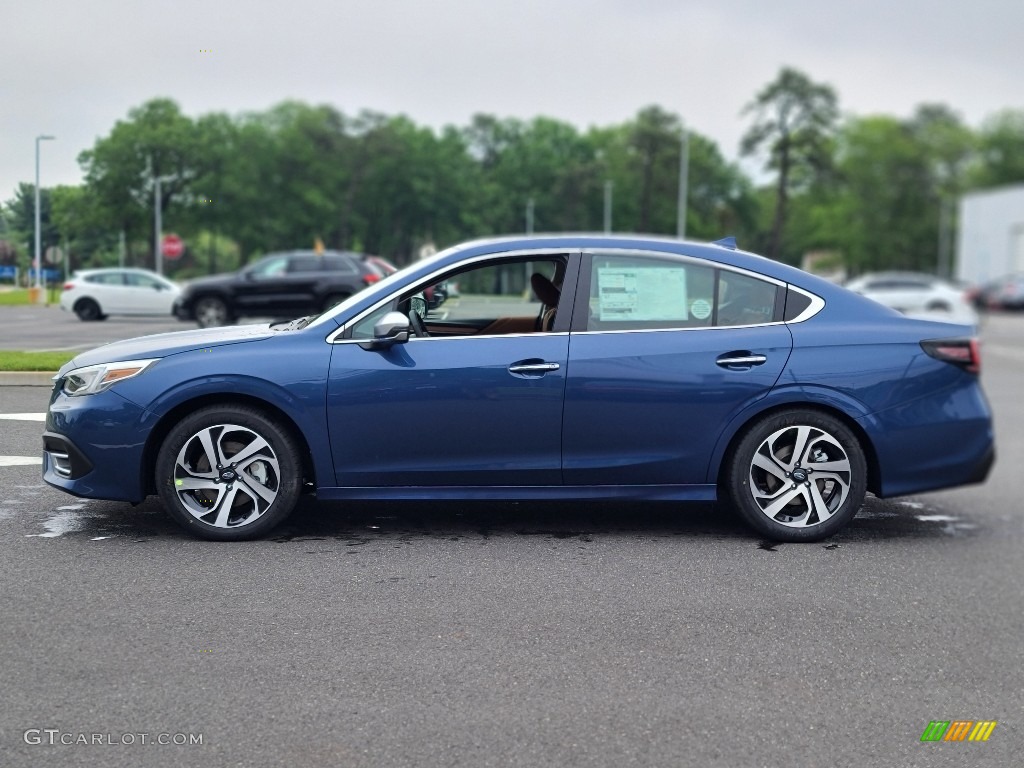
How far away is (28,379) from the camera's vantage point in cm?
551

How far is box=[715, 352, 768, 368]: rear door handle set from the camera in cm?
566

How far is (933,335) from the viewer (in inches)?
231

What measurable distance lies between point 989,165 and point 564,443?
339ft

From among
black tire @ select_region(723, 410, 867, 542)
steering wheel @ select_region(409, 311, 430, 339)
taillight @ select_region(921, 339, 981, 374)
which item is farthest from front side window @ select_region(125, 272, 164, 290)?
taillight @ select_region(921, 339, 981, 374)

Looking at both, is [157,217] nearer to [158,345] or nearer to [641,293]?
[158,345]

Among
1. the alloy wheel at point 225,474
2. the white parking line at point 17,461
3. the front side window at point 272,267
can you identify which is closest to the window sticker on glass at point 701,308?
the alloy wheel at point 225,474

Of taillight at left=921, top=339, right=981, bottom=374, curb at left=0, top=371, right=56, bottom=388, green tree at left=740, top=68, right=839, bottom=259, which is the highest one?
green tree at left=740, top=68, right=839, bottom=259

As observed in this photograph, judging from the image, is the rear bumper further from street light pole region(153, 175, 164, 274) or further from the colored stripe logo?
street light pole region(153, 175, 164, 274)

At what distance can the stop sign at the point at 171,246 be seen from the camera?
19.5ft

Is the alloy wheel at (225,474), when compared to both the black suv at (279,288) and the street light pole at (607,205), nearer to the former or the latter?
the black suv at (279,288)

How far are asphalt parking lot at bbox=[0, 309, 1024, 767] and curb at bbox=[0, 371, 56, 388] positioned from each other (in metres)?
0.05

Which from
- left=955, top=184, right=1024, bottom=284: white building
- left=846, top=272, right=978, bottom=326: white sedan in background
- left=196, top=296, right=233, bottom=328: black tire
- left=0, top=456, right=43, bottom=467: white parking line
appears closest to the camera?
left=0, top=456, right=43, bottom=467: white parking line

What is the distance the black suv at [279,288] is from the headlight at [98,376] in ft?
2.13

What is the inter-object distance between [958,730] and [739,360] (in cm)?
242
